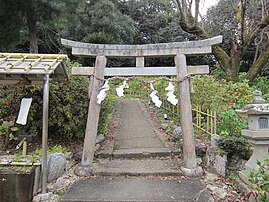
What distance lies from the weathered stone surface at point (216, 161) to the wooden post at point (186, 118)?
405mm

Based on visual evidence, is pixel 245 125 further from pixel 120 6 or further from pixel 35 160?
pixel 120 6

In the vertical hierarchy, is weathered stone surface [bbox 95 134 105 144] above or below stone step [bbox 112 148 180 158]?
above

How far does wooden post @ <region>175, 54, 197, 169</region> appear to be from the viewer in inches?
182

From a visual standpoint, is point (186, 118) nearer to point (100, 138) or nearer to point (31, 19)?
point (100, 138)

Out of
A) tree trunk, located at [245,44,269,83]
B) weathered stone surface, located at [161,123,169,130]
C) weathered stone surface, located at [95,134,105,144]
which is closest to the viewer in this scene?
weathered stone surface, located at [95,134,105,144]

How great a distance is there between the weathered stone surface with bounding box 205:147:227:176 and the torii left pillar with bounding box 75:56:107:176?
252cm

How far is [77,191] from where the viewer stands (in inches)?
154

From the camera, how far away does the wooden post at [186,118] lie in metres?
4.61

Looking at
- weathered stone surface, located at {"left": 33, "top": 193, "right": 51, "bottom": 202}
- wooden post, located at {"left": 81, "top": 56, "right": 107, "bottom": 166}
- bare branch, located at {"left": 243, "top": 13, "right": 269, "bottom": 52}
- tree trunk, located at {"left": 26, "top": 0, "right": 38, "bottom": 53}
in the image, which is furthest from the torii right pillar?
tree trunk, located at {"left": 26, "top": 0, "right": 38, "bottom": 53}

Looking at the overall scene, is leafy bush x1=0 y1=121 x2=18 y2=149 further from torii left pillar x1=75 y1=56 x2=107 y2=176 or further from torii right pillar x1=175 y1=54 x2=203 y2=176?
torii right pillar x1=175 y1=54 x2=203 y2=176

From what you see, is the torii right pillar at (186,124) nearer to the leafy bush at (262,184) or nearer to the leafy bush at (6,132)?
the leafy bush at (262,184)

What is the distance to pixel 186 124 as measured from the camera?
4.73 meters

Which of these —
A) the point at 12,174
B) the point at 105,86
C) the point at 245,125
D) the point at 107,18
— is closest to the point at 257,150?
the point at 245,125

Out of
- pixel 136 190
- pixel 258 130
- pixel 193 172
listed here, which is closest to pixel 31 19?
pixel 136 190
